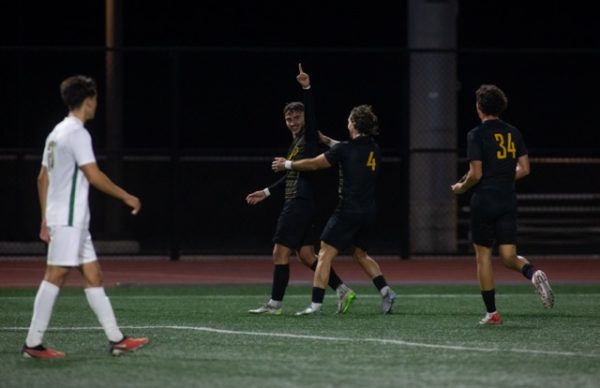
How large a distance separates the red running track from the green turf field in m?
2.75

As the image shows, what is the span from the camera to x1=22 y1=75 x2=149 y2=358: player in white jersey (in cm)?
1045

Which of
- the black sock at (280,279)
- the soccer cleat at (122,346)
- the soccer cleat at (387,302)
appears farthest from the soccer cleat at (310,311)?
the soccer cleat at (122,346)

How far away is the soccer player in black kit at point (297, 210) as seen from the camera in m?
14.0

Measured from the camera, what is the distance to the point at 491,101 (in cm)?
1295

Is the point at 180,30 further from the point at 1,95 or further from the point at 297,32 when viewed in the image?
the point at 1,95

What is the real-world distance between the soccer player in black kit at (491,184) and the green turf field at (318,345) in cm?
44

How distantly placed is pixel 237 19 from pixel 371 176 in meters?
25.4

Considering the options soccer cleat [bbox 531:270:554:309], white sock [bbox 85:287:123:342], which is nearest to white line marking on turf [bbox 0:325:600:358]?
white sock [bbox 85:287:123:342]

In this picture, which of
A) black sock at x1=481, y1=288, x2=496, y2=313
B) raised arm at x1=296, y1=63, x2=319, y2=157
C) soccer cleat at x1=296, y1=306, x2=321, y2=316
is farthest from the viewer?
soccer cleat at x1=296, y1=306, x2=321, y2=316

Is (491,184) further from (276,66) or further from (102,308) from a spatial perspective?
(276,66)

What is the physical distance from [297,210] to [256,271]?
24.0 feet

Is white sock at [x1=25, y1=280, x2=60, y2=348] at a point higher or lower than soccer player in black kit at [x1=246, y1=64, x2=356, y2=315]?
lower

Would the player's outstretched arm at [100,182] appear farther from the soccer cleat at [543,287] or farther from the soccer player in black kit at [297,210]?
the soccer cleat at [543,287]

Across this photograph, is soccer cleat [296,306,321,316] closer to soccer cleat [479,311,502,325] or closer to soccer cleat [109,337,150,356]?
soccer cleat [479,311,502,325]
